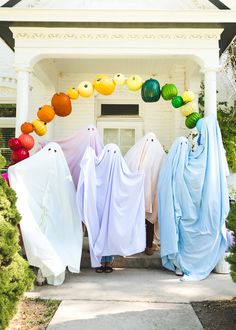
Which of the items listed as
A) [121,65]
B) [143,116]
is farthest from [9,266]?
[143,116]

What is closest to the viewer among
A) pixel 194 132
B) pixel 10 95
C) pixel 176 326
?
pixel 176 326

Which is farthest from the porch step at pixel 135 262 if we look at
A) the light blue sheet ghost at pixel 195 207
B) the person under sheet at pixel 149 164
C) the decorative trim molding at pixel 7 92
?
the decorative trim molding at pixel 7 92

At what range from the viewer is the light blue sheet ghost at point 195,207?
199 inches

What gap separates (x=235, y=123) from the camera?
7773mm

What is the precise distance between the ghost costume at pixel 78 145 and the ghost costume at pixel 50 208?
2.44 feet

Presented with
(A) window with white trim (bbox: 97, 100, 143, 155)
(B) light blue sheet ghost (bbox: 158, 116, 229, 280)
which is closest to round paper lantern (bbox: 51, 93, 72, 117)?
(B) light blue sheet ghost (bbox: 158, 116, 229, 280)

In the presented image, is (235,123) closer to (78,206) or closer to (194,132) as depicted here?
(194,132)

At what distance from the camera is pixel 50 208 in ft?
16.0

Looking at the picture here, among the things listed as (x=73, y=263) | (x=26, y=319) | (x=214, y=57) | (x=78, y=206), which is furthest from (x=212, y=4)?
(x=26, y=319)

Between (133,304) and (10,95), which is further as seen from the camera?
(10,95)

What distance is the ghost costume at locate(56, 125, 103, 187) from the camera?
5.71 metres

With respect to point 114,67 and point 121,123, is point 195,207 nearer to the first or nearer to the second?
point 121,123

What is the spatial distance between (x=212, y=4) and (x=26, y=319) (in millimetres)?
5277

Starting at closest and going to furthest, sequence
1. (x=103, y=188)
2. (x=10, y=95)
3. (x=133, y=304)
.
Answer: (x=133, y=304) < (x=103, y=188) < (x=10, y=95)
